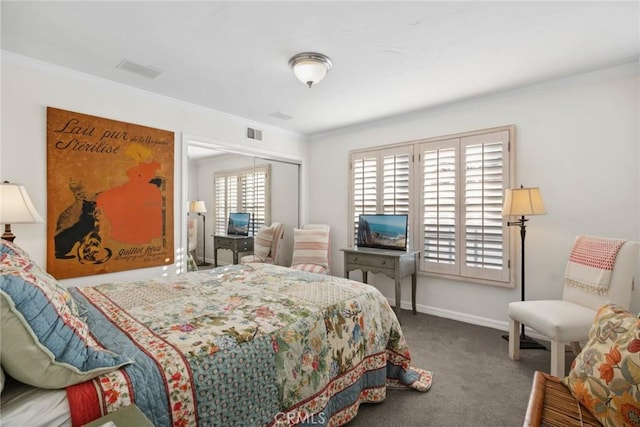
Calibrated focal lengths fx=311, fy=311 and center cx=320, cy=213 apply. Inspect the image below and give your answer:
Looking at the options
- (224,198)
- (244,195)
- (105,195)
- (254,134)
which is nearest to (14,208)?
(105,195)

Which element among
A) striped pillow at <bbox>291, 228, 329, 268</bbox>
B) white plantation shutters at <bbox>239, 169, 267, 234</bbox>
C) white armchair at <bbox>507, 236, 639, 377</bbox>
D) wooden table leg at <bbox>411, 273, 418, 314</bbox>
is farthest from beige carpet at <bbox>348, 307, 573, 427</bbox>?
white plantation shutters at <bbox>239, 169, 267, 234</bbox>

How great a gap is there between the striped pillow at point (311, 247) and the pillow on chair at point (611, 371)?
10.6ft

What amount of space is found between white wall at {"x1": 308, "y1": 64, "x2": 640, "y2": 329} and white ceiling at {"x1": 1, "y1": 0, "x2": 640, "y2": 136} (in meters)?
0.22

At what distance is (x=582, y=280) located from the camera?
245 cm

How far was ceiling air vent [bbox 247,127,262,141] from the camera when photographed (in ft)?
13.7

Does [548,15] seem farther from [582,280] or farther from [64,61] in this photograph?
[64,61]

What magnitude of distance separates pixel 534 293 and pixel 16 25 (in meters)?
4.77

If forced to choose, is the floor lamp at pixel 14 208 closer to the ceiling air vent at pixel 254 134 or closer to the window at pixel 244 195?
the window at pixel 244 195

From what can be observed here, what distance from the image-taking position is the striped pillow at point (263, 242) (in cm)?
435

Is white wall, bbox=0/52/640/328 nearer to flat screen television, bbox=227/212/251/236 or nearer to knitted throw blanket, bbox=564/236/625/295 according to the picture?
knitted throw blanket, bbox=564/236/625/295

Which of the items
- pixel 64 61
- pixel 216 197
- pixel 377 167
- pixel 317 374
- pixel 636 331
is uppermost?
pixel 64 61

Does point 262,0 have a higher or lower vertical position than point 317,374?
higher

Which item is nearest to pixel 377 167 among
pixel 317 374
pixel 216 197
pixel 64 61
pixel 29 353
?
pixel 216 197

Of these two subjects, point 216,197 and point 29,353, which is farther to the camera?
point 216,197
